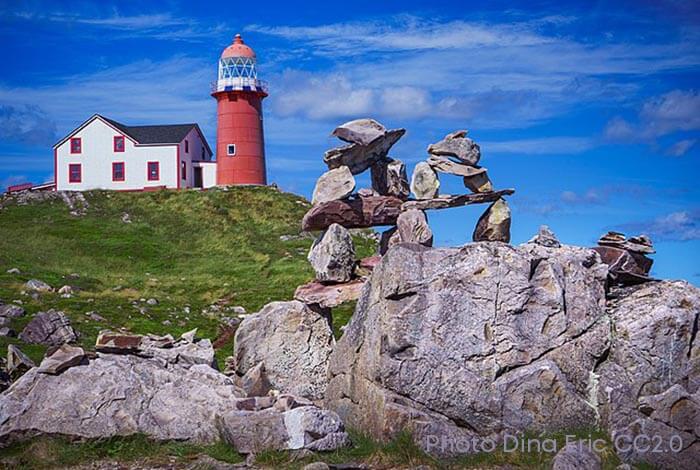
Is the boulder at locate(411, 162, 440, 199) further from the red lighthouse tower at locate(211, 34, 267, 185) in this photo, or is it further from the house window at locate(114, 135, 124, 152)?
the house window at locate(114, 135, 124, 152)

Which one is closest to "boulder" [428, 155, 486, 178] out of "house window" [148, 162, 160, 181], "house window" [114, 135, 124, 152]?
"house window" [148, 162, 160, 181]

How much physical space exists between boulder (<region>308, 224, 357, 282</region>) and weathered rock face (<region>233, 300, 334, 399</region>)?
5.44 ft

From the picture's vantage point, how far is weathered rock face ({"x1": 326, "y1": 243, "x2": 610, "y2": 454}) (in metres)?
16.5

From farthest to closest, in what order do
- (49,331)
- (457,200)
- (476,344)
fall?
(49,331) < (457,200) < (476,344)

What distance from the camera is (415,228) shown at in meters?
20.7

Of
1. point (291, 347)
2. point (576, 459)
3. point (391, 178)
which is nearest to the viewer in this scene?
point (576, 459)

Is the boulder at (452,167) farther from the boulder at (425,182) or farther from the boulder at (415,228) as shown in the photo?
the boulder at (415,228)

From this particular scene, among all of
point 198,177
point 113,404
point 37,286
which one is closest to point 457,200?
point 113,404

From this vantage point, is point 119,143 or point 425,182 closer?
point 425,182

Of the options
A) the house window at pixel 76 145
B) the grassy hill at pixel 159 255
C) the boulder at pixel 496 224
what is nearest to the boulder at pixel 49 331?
the grassy hill at pixel 159 255

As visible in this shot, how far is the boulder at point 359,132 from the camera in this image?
2147cm

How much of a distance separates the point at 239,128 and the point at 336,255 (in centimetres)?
6533

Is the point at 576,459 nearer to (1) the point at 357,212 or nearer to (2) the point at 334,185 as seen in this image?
(1) the point at 357,212

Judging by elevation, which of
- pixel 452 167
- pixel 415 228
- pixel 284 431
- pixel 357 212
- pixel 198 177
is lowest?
pixel 284 431
